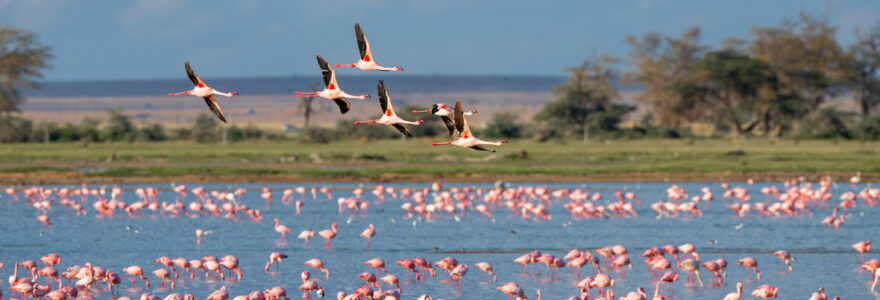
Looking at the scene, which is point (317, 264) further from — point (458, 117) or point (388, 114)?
point (458, 117)

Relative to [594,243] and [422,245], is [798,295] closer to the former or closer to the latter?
[594,243]

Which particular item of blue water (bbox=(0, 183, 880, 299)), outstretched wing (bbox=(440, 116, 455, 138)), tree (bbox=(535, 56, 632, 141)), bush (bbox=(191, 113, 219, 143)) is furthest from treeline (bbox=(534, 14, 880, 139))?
outstretched wing (bbox=(440, 116, 455, 138))

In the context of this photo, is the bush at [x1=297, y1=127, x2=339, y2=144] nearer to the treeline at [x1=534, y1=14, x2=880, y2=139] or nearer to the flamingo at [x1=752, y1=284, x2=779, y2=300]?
the treeline at [x1=534, y1=14, x2=880, y2=139]

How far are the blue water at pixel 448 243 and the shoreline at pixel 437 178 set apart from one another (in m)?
7.50

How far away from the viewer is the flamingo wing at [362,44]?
35.2 feet

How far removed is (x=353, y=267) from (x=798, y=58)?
72.1 m

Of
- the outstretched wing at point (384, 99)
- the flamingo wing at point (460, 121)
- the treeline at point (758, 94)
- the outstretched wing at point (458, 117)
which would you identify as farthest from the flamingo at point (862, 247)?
the treeline at point (758, 94)

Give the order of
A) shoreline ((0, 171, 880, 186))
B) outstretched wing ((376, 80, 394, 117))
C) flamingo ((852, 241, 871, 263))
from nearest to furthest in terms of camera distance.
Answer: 1. outstretched wing ((376, 80, 394, 117))
2. flamingo ((852, 241, 871, 263))
3. shoreline ((0, 171, 880, 186))

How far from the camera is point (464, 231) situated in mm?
28344

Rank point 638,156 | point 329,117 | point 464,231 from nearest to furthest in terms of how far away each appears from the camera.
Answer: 1. point 464,231
2. point 638,156
3. point 329,117

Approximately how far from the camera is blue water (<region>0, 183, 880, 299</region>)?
20386 mm

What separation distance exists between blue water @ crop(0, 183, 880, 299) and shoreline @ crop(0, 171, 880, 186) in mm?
7498

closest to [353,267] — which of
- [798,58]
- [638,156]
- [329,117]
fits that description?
[638,156]

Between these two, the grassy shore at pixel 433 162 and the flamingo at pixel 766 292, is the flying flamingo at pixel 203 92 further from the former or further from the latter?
the grassy shore at pixel 433 162
